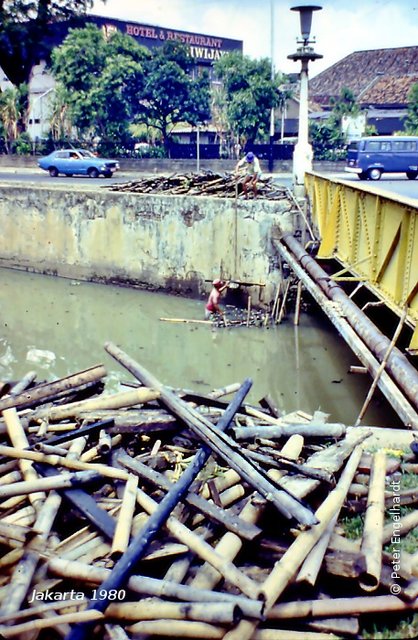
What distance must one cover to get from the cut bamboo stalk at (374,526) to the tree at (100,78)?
29844 millimetres

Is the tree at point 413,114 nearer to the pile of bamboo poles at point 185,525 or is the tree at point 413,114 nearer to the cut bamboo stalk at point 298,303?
the cut bamboo stalk at point 298,303

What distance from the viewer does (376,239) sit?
8.95 metres

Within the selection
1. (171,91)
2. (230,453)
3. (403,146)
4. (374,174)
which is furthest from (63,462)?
(171,91)

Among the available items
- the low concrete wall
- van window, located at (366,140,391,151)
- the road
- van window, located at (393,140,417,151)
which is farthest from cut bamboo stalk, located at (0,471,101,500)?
the low concrete wall

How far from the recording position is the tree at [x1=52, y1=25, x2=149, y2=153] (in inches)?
1240

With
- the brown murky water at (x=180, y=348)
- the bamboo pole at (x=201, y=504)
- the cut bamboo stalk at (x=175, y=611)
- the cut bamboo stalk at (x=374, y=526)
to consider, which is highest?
the bamboo pole at (x=201, y=504)

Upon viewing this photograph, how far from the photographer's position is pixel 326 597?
346 centimetres

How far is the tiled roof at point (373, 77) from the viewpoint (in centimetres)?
4016

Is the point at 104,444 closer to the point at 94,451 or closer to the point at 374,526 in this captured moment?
the point at 94,451

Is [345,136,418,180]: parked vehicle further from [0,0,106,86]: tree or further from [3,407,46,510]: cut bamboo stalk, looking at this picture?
[3,407,46,510]: cut bamboo stalk

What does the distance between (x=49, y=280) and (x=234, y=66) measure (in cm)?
1909

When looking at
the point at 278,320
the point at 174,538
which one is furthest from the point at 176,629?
the point at 278,320

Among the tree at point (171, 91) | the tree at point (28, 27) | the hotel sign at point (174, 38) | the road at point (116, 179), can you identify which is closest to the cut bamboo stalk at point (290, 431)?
the road at point (116, 179)

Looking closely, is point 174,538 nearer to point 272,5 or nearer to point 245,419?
point 245,419
